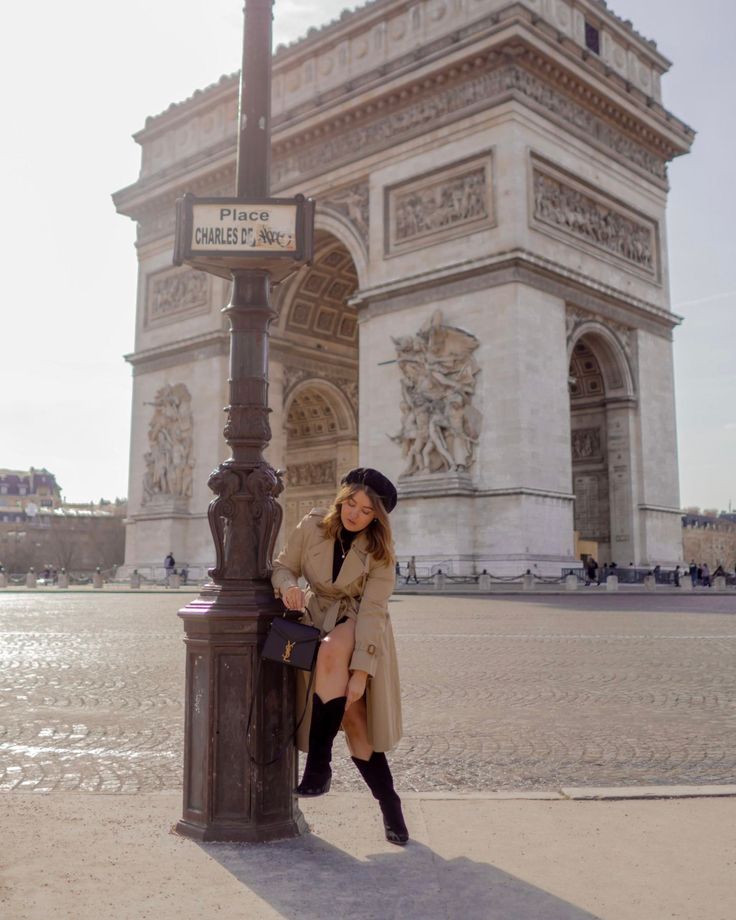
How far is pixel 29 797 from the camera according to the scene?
4355 mm

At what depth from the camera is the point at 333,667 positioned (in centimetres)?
384

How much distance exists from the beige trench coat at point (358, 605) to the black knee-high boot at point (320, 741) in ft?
0.11

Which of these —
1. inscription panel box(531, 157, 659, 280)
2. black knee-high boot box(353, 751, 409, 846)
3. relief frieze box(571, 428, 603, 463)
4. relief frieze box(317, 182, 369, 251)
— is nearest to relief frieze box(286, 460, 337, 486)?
relief frieze box(571, 428, 603, 463)

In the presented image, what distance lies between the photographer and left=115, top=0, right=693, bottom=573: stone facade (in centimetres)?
2519

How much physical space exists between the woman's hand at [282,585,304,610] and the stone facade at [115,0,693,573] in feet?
67.5

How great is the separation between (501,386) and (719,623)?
11.2 metres

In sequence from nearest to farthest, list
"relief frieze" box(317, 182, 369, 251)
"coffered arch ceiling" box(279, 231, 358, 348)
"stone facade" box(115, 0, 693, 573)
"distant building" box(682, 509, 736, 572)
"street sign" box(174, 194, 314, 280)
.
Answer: "street sign" box(174, 194, 314, 280) < "stone facade" box(115, 0, 693, 573) < "relief frieze" box(317, 182, 369, 251) < "coffered arch ceiling" box(279, 231, 358, 348) < "distant building" box(682, 509, 736, 572)

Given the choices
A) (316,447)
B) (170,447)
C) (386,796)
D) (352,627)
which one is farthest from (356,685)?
(316,447)

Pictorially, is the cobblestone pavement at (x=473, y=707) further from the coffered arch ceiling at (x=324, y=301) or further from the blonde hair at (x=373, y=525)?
the coffered arch ceiling at (x=324, y=301)

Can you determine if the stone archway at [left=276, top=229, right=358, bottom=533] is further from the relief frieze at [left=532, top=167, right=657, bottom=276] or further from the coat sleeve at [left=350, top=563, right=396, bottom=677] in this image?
the coat sleeve at [left=350, top=563, right=396, bottom=677]

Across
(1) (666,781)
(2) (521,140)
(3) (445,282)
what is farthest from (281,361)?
(1) (666,781)

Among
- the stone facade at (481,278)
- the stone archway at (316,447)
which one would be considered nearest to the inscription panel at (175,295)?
the stone facade at (481,278)

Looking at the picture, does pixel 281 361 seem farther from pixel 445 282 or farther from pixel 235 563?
pixel 235 563

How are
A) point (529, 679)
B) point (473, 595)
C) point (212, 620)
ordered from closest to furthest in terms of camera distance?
point (212, 620), point (529, 679), point (473, 595)
